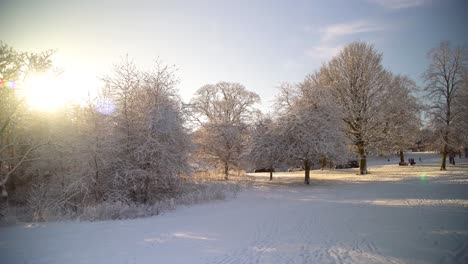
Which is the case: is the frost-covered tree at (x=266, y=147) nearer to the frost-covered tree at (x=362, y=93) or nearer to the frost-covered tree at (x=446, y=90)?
the frost-covered tree at (x=362, y=93)

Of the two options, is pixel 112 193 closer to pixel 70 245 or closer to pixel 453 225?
pixel 70 245

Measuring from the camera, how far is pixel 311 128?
65.9ft

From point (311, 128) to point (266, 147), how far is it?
4.16 m

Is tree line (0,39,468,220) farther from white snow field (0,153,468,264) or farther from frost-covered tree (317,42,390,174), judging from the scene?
white snow field (0,153,468,264)

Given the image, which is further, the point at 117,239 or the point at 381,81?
the point at 381,81

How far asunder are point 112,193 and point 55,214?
2822 millimetres

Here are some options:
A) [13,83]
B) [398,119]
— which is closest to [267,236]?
[13,83]

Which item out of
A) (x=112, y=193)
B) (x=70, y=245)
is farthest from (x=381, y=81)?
(x=70, y=245)

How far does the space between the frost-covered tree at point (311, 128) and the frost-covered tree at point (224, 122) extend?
5232 mm

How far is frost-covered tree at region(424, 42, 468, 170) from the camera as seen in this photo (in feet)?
76.2

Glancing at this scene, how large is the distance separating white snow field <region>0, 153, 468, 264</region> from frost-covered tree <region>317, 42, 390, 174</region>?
41.9 ft

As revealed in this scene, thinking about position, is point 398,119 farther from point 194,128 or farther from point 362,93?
point 194,128

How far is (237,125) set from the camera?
28.4 m

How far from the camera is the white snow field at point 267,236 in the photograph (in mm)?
6520
